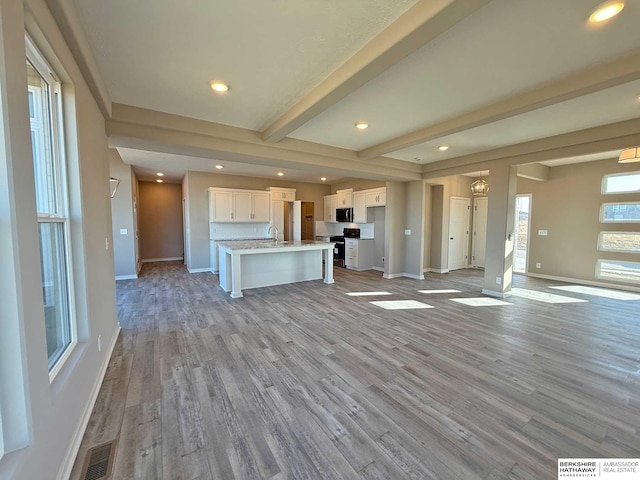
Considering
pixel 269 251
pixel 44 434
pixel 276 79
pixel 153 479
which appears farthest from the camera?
pixel 269 251

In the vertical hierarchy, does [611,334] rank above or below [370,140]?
below

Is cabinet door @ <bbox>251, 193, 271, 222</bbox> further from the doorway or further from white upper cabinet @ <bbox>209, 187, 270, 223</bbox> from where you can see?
the doorway

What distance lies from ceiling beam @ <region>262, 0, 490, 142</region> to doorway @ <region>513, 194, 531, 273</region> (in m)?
6.70

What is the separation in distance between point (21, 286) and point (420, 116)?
385cm

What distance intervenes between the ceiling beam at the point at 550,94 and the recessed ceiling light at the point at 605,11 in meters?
0.76

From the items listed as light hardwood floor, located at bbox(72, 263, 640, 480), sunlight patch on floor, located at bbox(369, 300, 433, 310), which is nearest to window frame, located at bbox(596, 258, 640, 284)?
light hardwood floor, located at bbox(72, 263, 640, 480)

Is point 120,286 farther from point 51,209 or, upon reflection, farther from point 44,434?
point 44,434

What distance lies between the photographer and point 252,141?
388 centimetres

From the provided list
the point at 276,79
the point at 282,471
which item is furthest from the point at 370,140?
the point at 282,471

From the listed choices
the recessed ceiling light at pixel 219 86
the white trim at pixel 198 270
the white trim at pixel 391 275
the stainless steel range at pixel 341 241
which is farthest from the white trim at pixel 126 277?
the white trim at pixel 391 275

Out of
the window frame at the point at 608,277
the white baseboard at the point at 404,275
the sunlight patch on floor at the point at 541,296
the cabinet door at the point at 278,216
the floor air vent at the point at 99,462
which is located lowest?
the sunlight patch on floor at the point at 541,296

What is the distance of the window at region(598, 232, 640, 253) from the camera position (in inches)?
212

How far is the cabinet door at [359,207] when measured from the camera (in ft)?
25.4

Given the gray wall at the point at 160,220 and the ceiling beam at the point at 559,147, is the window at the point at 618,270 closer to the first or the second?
the ceiling beam at the point at 559,147
